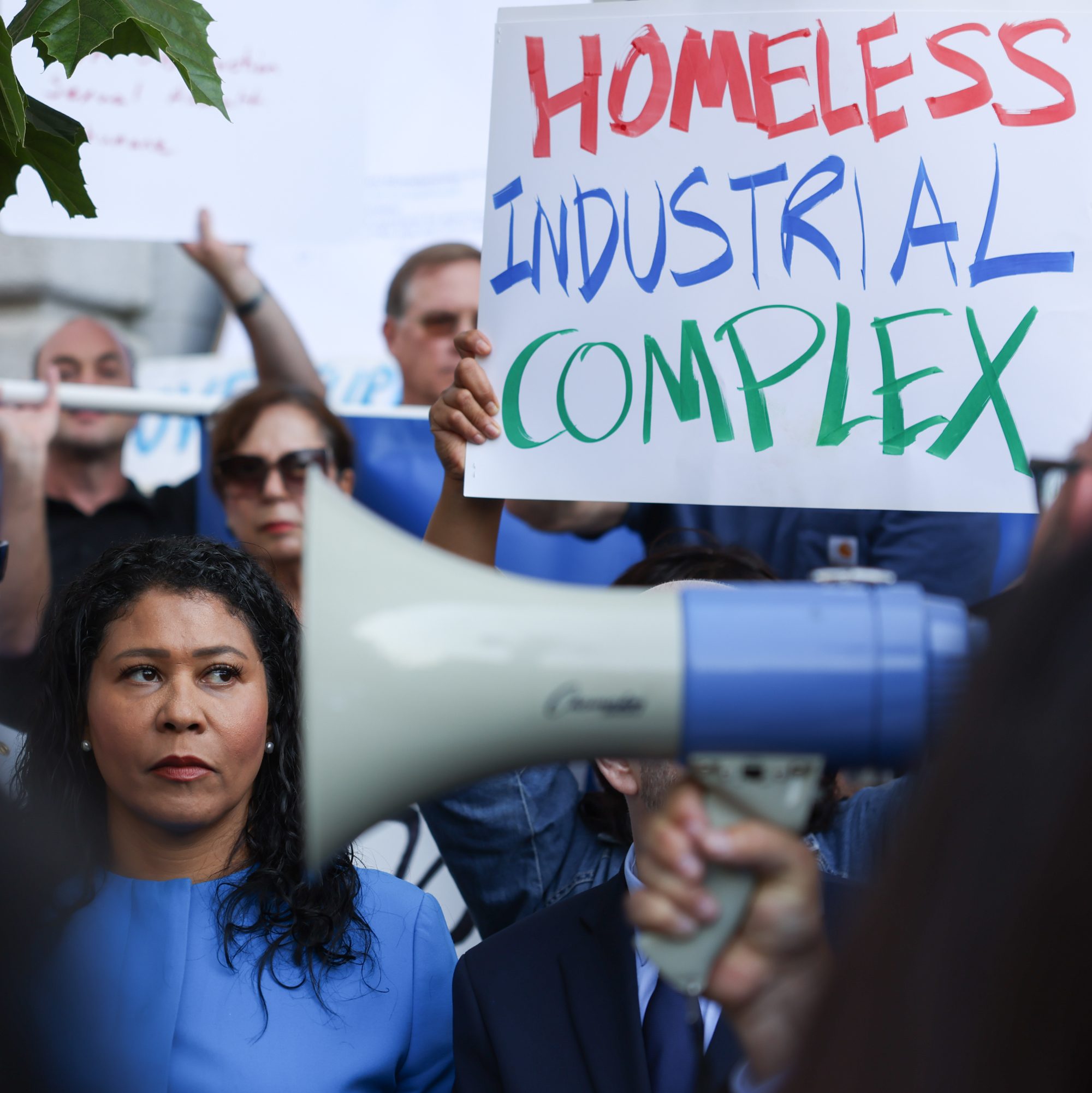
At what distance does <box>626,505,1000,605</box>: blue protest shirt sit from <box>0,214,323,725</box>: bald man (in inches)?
53.1

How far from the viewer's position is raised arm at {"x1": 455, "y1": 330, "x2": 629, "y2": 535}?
3465 mm

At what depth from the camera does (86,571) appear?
2.32 metres

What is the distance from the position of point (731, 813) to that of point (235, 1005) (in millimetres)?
1156

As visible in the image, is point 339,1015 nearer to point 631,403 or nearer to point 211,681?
point 211,681

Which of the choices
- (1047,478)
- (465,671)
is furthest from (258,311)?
(465,671)

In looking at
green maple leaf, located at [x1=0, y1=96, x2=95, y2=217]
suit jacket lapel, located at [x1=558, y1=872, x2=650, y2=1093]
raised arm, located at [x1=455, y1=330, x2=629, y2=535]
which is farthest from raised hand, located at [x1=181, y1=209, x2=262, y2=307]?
suit jacket lapel, located at [x1=558, y1=872, x2=650, y2=1093]

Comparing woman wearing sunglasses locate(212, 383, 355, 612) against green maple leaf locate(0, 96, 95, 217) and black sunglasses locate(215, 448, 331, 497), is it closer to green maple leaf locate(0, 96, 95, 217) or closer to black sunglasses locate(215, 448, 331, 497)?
black sunglasses locate(215, 448, 331, 497)

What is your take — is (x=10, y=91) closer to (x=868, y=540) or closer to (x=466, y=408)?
(x=466, y=408)

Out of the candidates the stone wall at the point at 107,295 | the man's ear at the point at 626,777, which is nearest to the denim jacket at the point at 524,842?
the man's ear at the point at 626,777

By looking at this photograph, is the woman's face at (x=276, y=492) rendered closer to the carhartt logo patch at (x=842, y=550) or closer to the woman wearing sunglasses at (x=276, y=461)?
the woman wearing sunglasses at (x=276, y=461)

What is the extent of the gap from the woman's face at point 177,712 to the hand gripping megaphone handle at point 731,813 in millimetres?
1128

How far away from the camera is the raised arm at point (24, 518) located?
3.41m

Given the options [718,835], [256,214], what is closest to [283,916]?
[718,835]

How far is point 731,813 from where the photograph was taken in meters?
1.11
